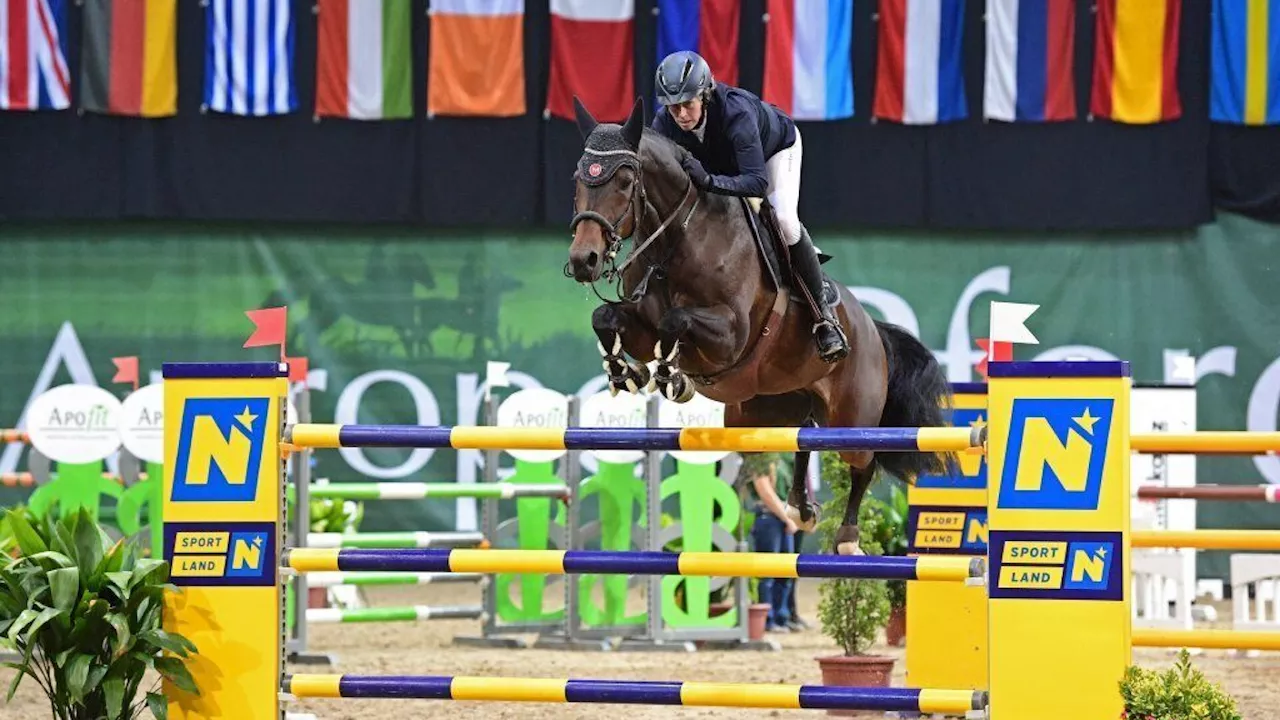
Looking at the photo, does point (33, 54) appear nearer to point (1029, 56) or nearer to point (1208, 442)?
point (1029, 56)

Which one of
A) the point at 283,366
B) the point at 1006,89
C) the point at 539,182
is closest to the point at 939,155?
the point at 1006,89

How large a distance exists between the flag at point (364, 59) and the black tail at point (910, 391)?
781 cm

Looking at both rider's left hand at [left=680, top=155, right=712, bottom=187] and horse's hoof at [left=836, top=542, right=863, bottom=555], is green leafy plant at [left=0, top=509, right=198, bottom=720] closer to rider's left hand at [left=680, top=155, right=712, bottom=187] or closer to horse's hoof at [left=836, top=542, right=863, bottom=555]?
rider's left hand at [left=680, top=155, right=712, bottom=187]

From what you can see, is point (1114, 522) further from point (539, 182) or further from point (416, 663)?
point (539, 182)

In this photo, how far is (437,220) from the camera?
13820mm

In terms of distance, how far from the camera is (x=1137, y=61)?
1355cm

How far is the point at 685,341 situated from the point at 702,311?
0.38ft

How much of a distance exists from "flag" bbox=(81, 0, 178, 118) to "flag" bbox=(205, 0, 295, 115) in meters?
0.36

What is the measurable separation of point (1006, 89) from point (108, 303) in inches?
304

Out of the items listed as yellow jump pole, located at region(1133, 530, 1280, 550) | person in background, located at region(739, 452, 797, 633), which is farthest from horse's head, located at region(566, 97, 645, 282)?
person in background, located at region(739, 452, 797, 633)

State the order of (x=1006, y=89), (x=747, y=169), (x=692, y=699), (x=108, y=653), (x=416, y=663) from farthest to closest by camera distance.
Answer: (x=1006, y=89)
(x=416, y=663)
(x=747, y=169)
(x=108, y=653)
(x=692, y=699)

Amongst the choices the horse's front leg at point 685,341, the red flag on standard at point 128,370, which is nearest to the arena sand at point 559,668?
the red flag on standard at point 128,370

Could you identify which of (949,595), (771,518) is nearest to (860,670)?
(949,595)

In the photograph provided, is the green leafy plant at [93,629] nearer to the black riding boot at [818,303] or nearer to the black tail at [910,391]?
the black riding boot at [818,303]
